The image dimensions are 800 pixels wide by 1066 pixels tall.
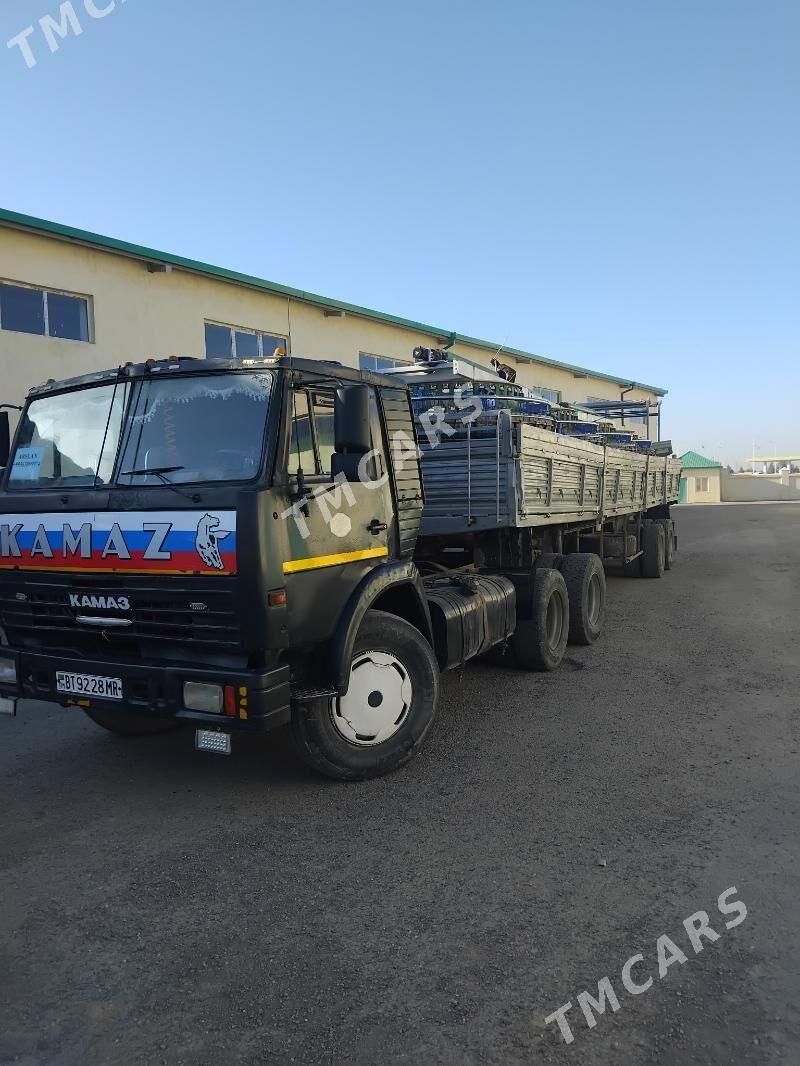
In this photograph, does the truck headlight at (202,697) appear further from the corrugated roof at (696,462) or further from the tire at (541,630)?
the corrugated roof at (696,462)

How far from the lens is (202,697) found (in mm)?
3980

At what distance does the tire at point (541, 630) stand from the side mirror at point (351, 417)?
3521 mm

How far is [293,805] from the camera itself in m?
4.42

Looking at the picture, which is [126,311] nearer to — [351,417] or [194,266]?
[194,266]

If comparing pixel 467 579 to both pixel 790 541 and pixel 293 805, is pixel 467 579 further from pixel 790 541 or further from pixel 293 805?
pixel 790 541

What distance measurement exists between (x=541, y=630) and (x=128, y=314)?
9.67 metres

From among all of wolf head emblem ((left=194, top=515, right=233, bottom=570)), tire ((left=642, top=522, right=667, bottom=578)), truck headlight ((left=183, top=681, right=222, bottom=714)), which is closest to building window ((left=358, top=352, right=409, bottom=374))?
tire ((left=642, top=522, right=667, bottom=578))

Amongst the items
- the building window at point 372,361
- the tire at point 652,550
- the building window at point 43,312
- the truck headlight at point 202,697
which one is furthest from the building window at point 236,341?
the truck headlight at point 202,697

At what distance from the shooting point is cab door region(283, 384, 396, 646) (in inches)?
163

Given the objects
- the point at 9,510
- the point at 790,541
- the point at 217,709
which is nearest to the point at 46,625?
the point at 9,510

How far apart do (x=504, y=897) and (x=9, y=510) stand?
3.46 m

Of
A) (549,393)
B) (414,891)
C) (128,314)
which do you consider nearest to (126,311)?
(128,314)

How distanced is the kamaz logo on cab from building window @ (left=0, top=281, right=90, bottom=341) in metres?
9.06

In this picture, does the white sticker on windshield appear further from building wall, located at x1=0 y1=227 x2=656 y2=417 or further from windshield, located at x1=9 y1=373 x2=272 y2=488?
building wall, located at x1=0 y1=227 x2=656 y2=417
